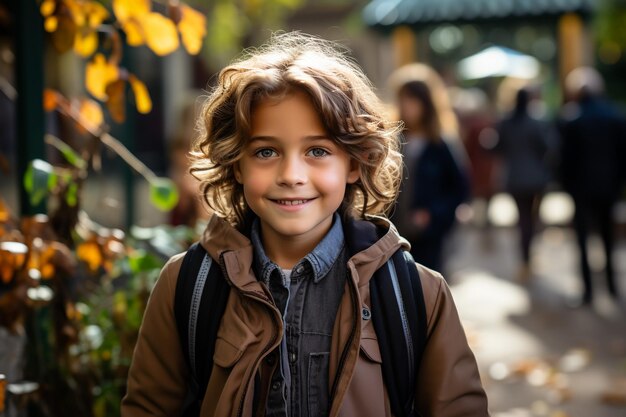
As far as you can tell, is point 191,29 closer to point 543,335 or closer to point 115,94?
point 115,94

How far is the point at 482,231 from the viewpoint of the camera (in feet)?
47.0

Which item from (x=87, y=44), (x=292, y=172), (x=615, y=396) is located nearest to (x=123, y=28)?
(x=87, y=44)

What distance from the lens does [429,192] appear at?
665cm

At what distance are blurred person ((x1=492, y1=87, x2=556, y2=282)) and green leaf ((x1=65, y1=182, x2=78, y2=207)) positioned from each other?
25.6 feet

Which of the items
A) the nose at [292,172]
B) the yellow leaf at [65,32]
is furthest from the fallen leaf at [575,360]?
the nose at [292,172]

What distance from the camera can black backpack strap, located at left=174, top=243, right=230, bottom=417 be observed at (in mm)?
2514

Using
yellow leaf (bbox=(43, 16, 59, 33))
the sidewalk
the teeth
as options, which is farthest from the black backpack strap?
the sidewalk

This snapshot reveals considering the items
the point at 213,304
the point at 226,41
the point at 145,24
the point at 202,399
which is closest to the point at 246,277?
the point at 213,304

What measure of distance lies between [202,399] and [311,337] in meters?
0.33

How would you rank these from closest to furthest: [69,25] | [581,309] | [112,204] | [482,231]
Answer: [69,25], [112,204], [581,309], [482,231]

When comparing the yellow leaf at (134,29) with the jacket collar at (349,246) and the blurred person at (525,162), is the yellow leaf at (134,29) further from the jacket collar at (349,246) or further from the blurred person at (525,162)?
the blurred person at (525,162)

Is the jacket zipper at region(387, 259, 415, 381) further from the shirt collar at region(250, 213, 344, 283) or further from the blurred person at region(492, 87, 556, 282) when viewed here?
the blurred person at region(492, 87, 556, 282)

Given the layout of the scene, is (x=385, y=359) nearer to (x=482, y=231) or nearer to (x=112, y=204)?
(x=112, y=204)

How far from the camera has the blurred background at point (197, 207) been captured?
3.53 m
